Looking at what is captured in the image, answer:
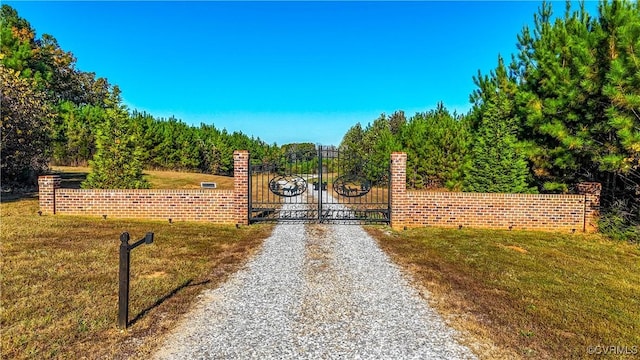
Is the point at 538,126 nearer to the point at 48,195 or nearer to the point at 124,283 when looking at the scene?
the point at 124,283

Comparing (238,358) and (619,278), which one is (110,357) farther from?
(619,278)

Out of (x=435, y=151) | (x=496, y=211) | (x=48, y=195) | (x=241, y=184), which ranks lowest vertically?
(x=496, y=211)

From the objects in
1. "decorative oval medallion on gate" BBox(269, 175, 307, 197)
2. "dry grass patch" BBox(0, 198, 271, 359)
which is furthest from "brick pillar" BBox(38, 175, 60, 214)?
"decorative oval medallion on gate" BBox(269, 175, 307, 197)

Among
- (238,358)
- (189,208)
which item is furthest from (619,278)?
(189,208)

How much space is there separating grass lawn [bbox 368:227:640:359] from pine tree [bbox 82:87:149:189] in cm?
930

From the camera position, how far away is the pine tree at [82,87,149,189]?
1258 centimetres

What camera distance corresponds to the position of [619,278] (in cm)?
625

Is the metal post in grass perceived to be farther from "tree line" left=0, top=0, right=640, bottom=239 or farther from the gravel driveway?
"tree line" left=0, top=0, right=640, bottom=239

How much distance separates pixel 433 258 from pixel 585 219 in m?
5.97

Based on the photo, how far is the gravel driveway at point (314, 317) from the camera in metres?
3.57

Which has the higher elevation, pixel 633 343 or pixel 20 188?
pixel 20 188

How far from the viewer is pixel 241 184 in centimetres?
1009

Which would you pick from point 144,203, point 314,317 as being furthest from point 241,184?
point 314,317

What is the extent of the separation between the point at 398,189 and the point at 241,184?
4464 mm
